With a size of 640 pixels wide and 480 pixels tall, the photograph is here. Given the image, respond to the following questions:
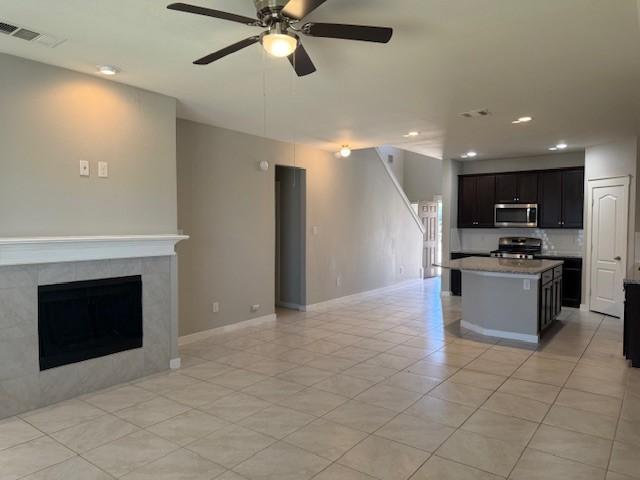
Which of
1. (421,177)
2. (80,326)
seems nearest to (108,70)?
(80,326)

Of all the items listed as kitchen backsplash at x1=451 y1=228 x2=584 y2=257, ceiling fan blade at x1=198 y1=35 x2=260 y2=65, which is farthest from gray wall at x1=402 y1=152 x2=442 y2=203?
ceiling fan blade at x1=198 y1=35 x2=260 y2=65

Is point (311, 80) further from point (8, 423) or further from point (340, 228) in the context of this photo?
point (340, 228)

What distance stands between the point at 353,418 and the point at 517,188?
238 inches

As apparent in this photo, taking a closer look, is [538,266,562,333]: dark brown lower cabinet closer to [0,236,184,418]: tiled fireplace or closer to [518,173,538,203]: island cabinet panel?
[518,173,538,203]: island cabinet panel

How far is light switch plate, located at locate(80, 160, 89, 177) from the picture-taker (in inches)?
136

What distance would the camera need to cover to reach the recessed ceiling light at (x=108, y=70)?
3307 millimetres

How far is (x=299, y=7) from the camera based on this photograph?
81.5 inches

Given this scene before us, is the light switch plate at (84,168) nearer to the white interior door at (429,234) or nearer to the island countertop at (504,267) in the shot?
the island countertop at (504,267)

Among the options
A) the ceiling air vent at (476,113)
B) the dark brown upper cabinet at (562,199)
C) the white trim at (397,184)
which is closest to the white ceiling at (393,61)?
the ceiling air vent at (476,113)

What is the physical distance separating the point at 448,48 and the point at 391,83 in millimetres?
802

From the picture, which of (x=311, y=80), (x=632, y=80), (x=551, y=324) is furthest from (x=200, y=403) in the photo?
(x=551, y=324)

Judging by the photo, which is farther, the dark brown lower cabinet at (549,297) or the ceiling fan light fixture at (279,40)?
the dark brown lower cabinet at (549,297)

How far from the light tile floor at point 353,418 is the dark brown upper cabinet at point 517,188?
10.9ft

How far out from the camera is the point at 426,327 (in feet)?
18.8
